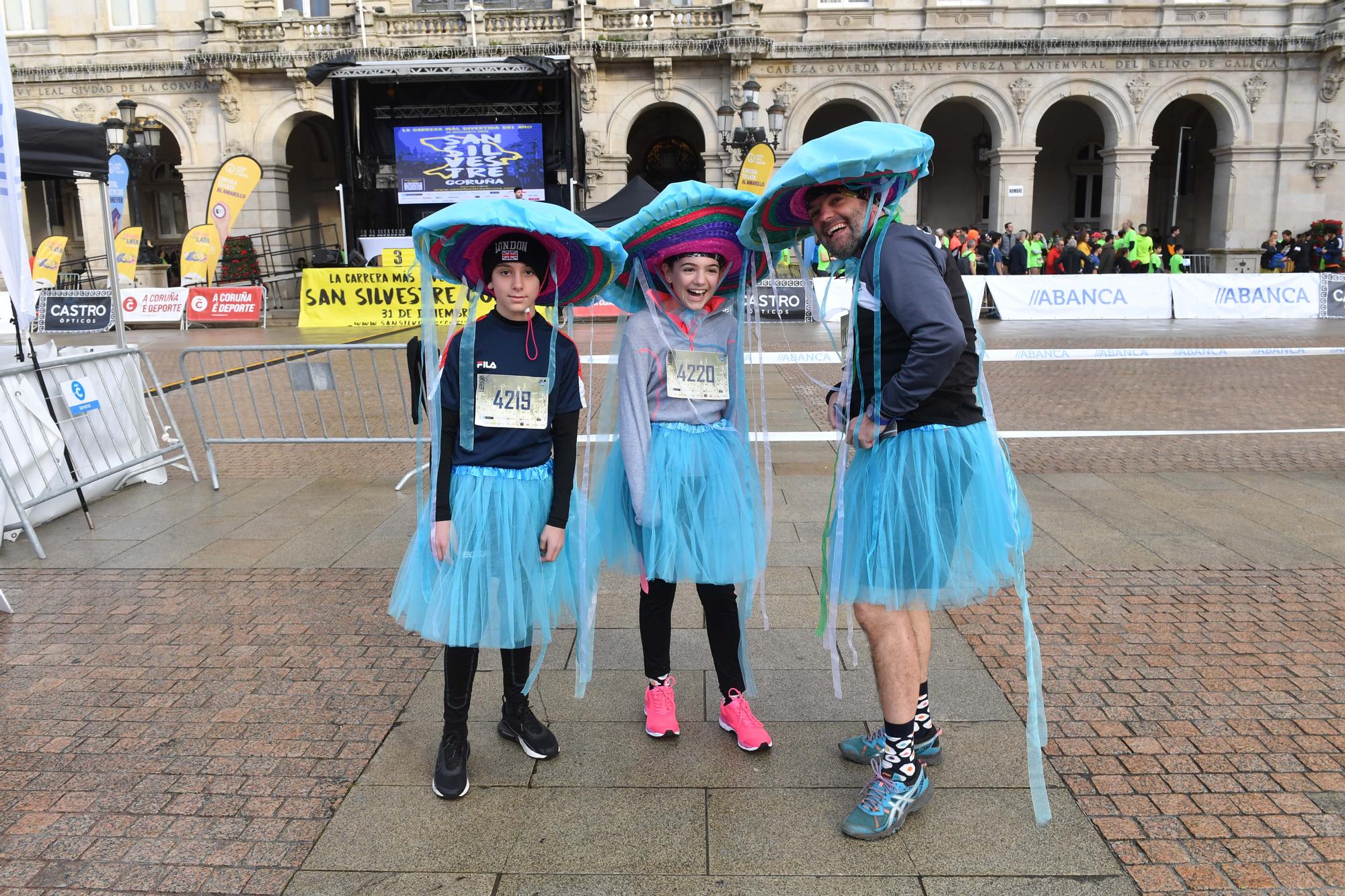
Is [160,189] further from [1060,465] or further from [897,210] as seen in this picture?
[897,210]

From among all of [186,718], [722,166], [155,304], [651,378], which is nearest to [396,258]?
[155,304]

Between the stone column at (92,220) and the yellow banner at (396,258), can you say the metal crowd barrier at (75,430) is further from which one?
the stone column at (92,220)

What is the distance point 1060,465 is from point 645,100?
837 inches

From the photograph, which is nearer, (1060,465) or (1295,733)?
(1295,733)

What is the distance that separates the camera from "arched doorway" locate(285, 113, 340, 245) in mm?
31125

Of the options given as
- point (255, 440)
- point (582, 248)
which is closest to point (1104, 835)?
point (582, 248)

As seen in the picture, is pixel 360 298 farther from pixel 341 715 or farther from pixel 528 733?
pixel 528 733

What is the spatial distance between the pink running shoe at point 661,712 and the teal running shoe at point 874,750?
2.02 ft

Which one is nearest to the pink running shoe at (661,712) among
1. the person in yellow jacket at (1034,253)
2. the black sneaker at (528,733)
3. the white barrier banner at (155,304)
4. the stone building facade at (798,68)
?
the black sneaker at (528,733)

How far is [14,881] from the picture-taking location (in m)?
→ 2.63

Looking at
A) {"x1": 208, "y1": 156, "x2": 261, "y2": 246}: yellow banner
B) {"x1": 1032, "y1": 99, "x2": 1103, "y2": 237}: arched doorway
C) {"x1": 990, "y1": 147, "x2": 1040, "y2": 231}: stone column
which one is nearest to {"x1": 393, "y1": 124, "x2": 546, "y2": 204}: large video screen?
{"x1": 208, "y1": 156, "x2": 261, "y2": 246}: yellow banner

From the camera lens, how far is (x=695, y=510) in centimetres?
316

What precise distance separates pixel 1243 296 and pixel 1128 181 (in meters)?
9.04

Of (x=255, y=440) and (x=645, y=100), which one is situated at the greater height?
(x=645, y=100)
